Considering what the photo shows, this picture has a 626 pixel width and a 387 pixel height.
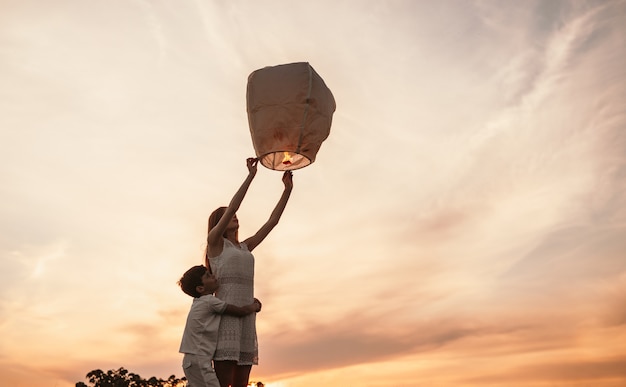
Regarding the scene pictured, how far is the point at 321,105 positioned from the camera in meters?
6.03

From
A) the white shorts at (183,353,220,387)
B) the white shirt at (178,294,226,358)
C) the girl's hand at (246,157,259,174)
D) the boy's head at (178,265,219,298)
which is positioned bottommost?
the white shorts at (183,353,220,387)

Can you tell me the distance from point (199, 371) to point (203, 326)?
39 cm

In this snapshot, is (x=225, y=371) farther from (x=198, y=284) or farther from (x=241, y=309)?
(x=198, y=284)

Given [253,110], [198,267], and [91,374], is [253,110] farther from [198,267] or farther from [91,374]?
[91,374]

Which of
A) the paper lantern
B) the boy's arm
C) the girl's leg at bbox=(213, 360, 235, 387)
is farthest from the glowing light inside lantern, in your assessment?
the girl's leg at bbox=(213, 360, 235, 387)

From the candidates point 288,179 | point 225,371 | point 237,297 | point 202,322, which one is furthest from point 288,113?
point 225,371

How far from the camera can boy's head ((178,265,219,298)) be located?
5.57 metres

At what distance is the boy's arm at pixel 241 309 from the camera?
17.7 ft

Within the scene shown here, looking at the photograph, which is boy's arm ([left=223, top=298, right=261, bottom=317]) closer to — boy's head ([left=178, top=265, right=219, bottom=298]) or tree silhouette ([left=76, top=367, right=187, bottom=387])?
boy's head ([left=178, top=265, right=219, bottom=298])

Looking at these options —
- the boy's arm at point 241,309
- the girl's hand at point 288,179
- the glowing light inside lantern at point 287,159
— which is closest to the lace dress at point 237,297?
the boy's arm at point 241,309

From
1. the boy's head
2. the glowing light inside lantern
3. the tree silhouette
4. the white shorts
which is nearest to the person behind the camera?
the white shorts

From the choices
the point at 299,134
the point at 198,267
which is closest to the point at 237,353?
the point at 198,267

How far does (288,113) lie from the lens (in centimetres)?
585

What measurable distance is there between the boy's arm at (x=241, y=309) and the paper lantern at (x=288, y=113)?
1495mm
